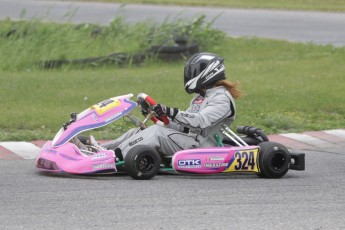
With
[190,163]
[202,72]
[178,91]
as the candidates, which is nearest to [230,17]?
[178,91]

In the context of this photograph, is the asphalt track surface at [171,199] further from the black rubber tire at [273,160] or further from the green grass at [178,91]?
the green grass at [178,91]

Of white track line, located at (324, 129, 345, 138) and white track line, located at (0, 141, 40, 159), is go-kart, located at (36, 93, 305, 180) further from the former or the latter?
white track line, located at (324, 129, 345, 138)

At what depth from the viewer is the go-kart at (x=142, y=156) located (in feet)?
22.6

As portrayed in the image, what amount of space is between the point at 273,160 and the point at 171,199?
4.38 ft

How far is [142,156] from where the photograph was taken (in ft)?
22.5

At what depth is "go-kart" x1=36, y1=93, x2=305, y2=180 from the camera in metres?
6.90

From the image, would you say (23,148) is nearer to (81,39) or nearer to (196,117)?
(196,117)

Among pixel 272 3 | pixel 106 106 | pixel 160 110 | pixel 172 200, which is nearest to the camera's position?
pixel 172 200

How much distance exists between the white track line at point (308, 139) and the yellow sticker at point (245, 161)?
194 centimetres

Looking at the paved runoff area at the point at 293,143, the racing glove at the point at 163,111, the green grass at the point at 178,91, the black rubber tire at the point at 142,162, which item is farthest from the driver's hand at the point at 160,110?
the green grass at the point at 178,91

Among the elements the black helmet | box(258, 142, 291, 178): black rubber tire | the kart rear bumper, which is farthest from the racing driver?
the kart rear bumper

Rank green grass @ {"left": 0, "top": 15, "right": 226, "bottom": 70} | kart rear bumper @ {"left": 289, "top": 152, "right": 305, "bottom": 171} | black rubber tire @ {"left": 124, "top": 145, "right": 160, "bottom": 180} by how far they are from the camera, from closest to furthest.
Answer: black rubber tire @ {"left": 124, "top": 145, "right": 160, "bottom": 180}, kart rear bumper @ {"left": 289, "top": 152, "right": 305, "bottom": 171}, green grass @ {"left": 0, "top": 15, "right": 226, "bottom": 70}

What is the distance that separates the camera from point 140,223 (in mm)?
5488

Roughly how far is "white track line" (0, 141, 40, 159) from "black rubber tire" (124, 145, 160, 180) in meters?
1.46
